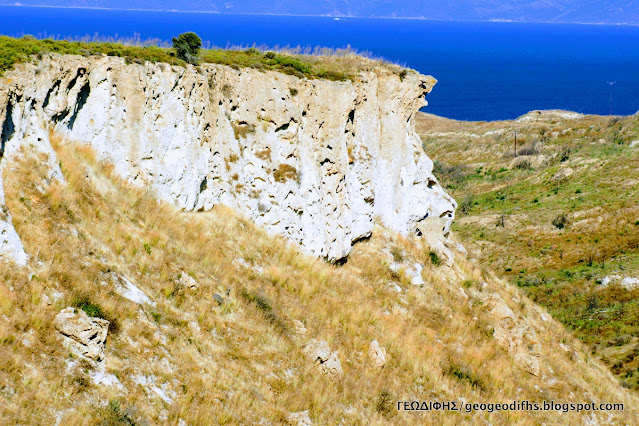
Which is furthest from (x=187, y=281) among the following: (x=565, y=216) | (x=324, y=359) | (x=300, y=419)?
(x=565, y=216)

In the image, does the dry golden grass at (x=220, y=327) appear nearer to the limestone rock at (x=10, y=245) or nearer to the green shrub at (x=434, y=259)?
the limestone rock at (x=10, y=245)

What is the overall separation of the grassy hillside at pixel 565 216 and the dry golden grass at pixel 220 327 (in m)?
7.89

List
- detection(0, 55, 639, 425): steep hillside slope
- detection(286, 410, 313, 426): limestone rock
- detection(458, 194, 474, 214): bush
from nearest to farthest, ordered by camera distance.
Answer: detection(0, 55, 639, 425): steep hillside slope, detection(286, 410, 313, 426): limestone rock, detection(458, 194, 474, 214): bush

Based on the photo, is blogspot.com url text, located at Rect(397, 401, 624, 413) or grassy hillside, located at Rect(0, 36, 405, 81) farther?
blogspot.com url text, located at Rect(397, 401, 624, 413)

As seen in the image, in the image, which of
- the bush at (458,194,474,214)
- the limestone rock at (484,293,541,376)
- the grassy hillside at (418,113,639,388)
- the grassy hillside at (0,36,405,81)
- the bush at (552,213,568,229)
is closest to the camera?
the grassy hillside at (0,36,405,81)

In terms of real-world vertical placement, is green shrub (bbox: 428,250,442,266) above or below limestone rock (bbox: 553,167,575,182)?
above

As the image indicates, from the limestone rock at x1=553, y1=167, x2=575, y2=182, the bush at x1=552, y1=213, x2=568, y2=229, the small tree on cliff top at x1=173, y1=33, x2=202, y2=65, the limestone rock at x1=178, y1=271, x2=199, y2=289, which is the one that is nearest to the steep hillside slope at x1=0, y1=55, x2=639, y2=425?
the limestone rock at x1=178, y1=271, x2=199, y2=289

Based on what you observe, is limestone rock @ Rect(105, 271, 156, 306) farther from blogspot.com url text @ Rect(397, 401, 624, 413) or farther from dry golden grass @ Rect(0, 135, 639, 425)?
blogspot.com url text @ Rect(397, 401, 624, 413)

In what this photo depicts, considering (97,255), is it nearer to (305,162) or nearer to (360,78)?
(305,162)

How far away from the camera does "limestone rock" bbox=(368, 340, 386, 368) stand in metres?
14.2

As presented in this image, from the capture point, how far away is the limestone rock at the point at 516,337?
1897cm

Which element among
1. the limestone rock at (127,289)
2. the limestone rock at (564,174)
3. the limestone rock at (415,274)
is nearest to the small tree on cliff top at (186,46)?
the limestone rock at (127,289)

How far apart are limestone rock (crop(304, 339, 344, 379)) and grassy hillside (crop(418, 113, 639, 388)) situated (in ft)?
51.7

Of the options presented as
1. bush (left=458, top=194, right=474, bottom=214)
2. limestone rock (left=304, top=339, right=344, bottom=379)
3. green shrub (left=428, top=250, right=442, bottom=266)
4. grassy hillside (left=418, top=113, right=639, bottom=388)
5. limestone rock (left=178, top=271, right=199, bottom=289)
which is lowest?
bush (left=458, top=194, right=474, bottom=214)
